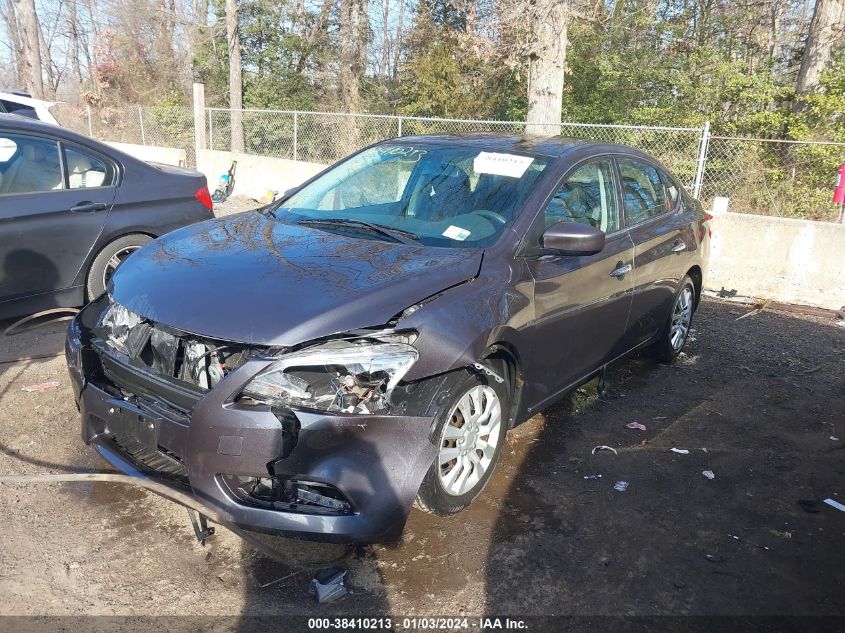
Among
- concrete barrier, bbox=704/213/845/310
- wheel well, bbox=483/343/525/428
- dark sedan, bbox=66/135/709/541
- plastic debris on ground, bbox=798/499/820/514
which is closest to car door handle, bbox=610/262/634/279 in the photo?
dark sedan, bbox=66/135/709/541

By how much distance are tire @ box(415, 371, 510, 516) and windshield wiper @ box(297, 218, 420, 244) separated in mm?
874

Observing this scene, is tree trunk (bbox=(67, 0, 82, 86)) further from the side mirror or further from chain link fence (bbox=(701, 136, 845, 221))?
the side mirror

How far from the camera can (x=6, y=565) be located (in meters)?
2.91

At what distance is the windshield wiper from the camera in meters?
3.68

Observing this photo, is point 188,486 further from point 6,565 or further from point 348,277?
point 348,277

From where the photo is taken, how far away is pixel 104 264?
5.66 m

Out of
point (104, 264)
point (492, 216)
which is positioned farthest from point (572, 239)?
point (104, 264)

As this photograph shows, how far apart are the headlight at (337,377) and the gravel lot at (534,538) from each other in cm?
75

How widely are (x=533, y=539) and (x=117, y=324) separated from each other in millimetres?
2225

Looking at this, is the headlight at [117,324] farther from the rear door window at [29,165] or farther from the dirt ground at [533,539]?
the rear door window at [29,165]

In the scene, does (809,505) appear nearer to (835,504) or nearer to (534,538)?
(835,504)

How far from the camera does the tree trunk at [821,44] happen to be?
1289cm

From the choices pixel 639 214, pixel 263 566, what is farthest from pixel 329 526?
pixel 639 214

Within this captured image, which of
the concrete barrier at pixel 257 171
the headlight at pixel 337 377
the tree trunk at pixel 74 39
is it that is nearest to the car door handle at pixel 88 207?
the headlight at pixel 337 377
